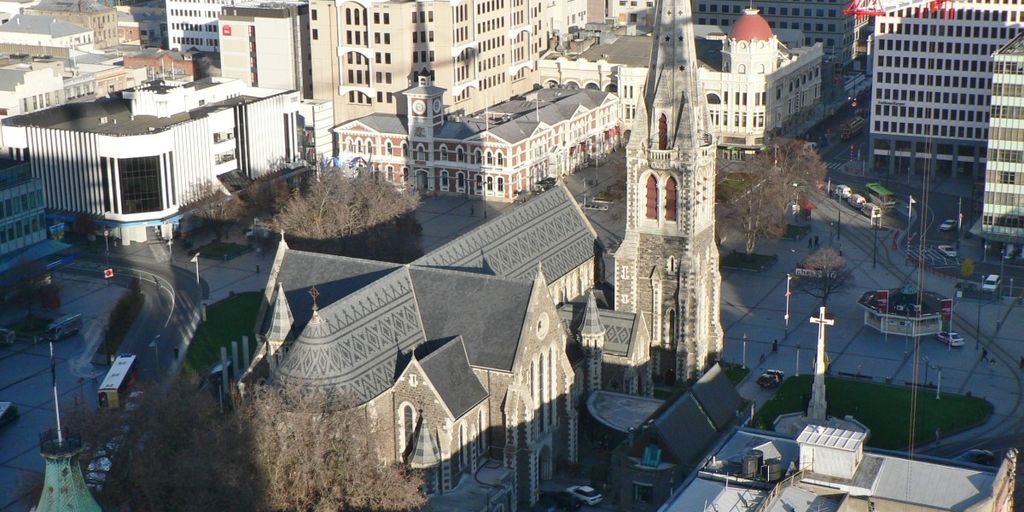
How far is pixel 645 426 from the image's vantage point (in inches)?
4154

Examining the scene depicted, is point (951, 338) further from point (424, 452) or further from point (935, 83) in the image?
point (935, 83)

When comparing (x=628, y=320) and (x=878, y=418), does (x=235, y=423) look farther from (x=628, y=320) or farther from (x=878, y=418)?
(x=878, y=418)

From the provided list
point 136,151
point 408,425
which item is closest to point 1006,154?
point 408,425

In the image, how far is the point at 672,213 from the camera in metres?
117

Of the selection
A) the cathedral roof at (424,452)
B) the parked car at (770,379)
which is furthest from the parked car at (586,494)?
the parked car at (770,379)

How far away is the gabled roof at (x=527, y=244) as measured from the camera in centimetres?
11406

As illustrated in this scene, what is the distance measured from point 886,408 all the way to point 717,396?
16522 millimetres

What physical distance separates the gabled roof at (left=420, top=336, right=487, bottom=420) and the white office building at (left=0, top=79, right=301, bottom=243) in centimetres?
7501

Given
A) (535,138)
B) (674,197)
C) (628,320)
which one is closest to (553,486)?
(628,320)

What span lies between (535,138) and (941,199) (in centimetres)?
4965

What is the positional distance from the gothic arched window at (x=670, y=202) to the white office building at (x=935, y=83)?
81.9 metres

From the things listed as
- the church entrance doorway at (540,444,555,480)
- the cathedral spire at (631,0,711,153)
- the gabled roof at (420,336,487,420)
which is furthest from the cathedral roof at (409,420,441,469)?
the cathedral spire at (631,0,711,153)

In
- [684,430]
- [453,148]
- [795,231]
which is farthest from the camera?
[453,148]

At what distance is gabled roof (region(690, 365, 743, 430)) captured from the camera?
11038 centimetres
